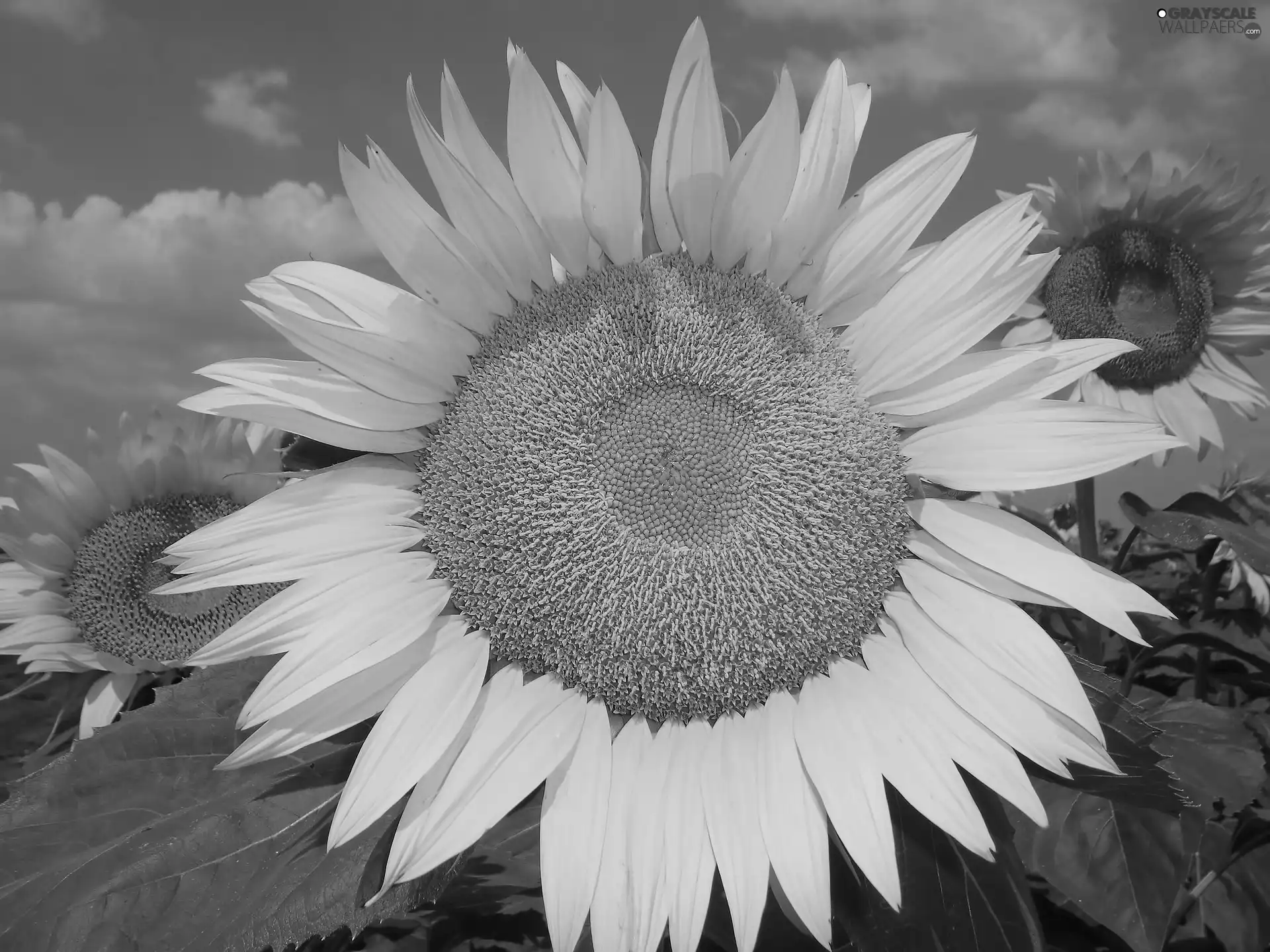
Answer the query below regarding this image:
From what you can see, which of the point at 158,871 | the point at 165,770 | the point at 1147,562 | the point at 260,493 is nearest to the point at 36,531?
the point at 260,493

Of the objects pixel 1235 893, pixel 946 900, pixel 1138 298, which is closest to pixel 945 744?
pixel 946 900

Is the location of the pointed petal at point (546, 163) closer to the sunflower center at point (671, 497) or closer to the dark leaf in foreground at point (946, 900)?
the sunflower center at point (671, 497)

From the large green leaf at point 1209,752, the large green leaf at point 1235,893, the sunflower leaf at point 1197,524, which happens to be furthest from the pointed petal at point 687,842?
the large green leaf at point 1235,893

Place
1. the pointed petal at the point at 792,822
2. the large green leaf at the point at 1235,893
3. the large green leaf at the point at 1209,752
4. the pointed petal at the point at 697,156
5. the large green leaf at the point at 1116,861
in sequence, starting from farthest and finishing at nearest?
the large green leaf at the point at 1235,893 → the large green leaf at the point at 1209,752 → the large green leaf at the point at 1116,861 → the pointed petal at the point at 697,156 → the pointed petal at the point at 792,822

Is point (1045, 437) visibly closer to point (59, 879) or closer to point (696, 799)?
point (696, 799)

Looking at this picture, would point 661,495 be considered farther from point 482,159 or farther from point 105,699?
point 105,699

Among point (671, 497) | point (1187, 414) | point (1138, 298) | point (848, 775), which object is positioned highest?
Result: point (1138, 298)
